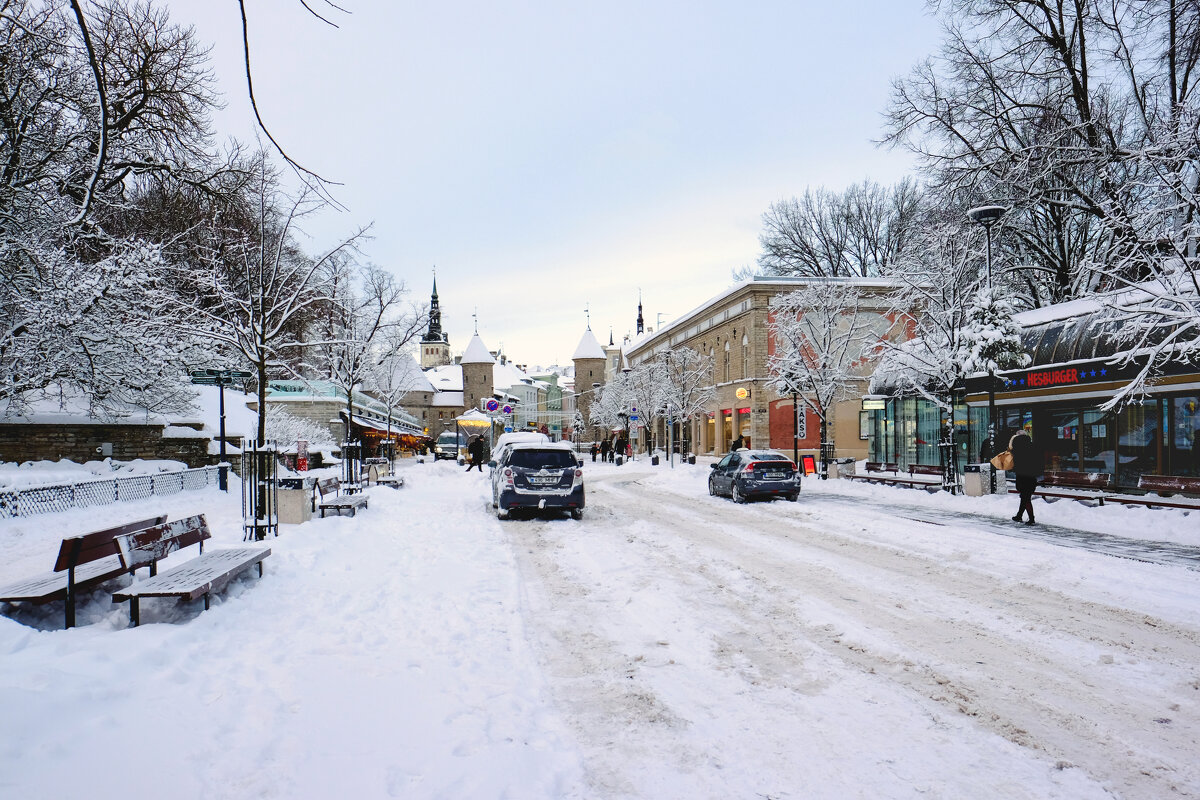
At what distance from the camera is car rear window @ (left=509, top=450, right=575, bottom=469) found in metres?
15.5

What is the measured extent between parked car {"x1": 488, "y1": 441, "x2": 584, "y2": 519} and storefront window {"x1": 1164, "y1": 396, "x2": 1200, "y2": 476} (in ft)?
46.5

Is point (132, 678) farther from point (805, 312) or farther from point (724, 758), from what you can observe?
point (805, 312)

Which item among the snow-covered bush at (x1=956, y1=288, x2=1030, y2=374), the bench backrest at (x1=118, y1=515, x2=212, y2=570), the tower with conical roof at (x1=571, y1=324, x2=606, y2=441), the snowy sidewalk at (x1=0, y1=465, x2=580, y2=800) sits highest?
the tower with conical roof at (x1=571, y1=324, x2=606, y2=441)

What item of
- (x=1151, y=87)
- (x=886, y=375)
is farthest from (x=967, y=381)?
(x=1151, y=87)

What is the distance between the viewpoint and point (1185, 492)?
16062 millimetres

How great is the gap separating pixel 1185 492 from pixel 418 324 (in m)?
29.3

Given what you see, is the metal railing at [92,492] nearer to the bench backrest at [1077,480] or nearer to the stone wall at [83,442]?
the stone wall at [83,442]

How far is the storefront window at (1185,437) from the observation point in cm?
1652

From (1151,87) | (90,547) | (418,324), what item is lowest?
(90,547)

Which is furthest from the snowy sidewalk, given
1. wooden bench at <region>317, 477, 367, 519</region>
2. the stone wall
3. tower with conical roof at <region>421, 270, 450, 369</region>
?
tower with conical roof at <region>421, 270, 450, 369</region>

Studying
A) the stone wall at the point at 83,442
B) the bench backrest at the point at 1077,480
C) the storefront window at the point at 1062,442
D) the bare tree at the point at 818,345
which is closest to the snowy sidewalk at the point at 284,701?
the stone wall at the point at 83,442

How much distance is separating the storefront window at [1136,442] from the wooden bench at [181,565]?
1963 centimetres

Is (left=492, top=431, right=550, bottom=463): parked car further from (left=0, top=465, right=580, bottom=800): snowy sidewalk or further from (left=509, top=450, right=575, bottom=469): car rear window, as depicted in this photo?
(left=0, top=465, right=580, bottom=800): snowy sidewalk

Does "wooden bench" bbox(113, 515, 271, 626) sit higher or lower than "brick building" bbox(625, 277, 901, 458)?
lower
